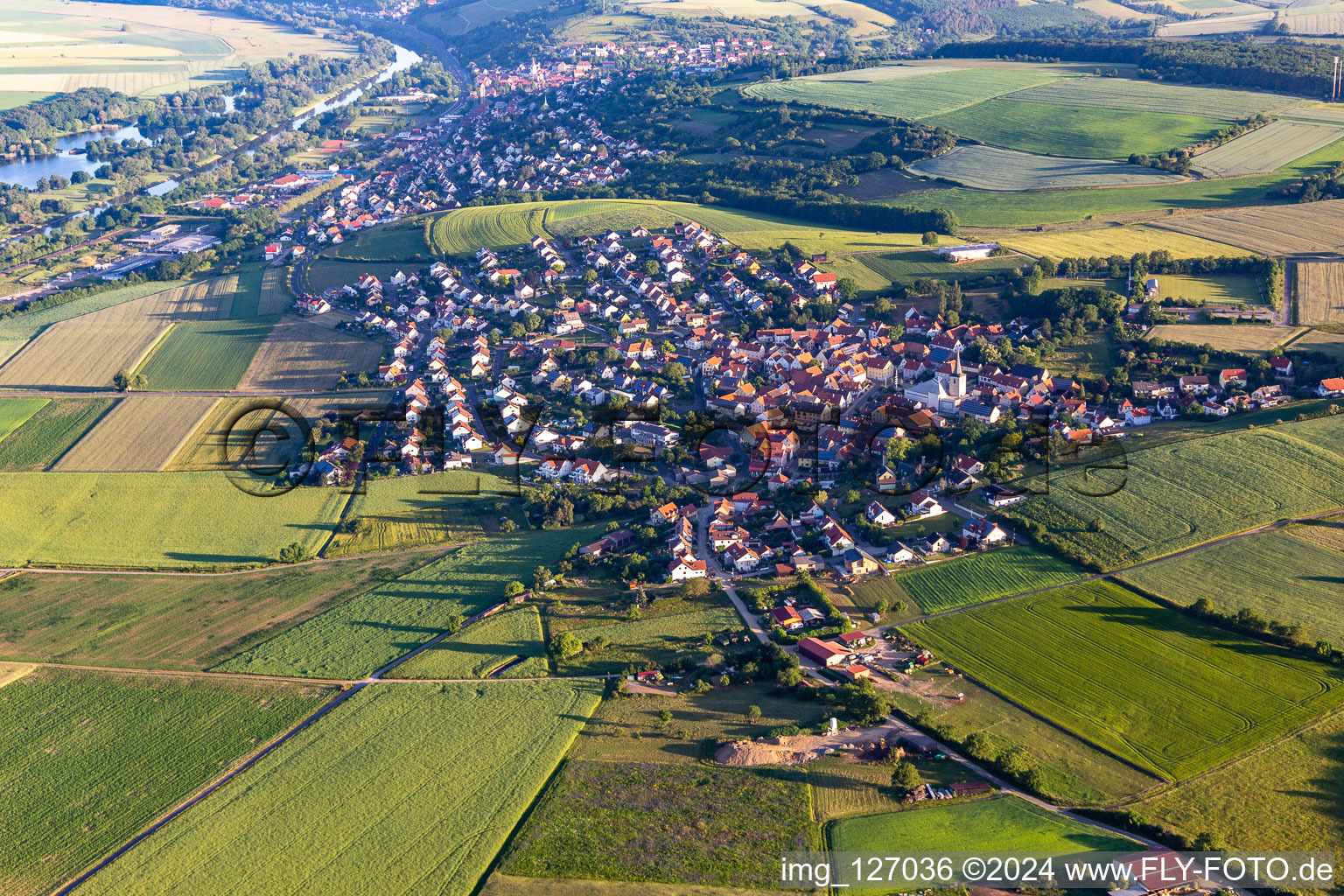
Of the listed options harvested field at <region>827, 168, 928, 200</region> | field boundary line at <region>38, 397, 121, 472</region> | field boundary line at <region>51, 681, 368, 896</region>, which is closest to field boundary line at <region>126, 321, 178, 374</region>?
field boundary line at <region>38, 397, 121, 472</region>

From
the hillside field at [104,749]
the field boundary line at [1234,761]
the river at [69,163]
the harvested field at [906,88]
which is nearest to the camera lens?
the field boundary line at [1234,761]

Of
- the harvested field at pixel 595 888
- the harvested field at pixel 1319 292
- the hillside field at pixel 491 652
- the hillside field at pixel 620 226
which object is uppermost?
the hillside field at pixel 620 226

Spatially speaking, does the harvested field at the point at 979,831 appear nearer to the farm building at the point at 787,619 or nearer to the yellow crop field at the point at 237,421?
the farm building at the point at 787,619

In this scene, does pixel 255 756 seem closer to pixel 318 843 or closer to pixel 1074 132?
pixel 318 843

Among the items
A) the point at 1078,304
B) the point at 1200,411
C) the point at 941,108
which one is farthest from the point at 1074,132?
the point at 1200,411

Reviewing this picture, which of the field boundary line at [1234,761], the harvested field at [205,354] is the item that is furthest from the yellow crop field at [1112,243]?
the harvested field at [205,354]
